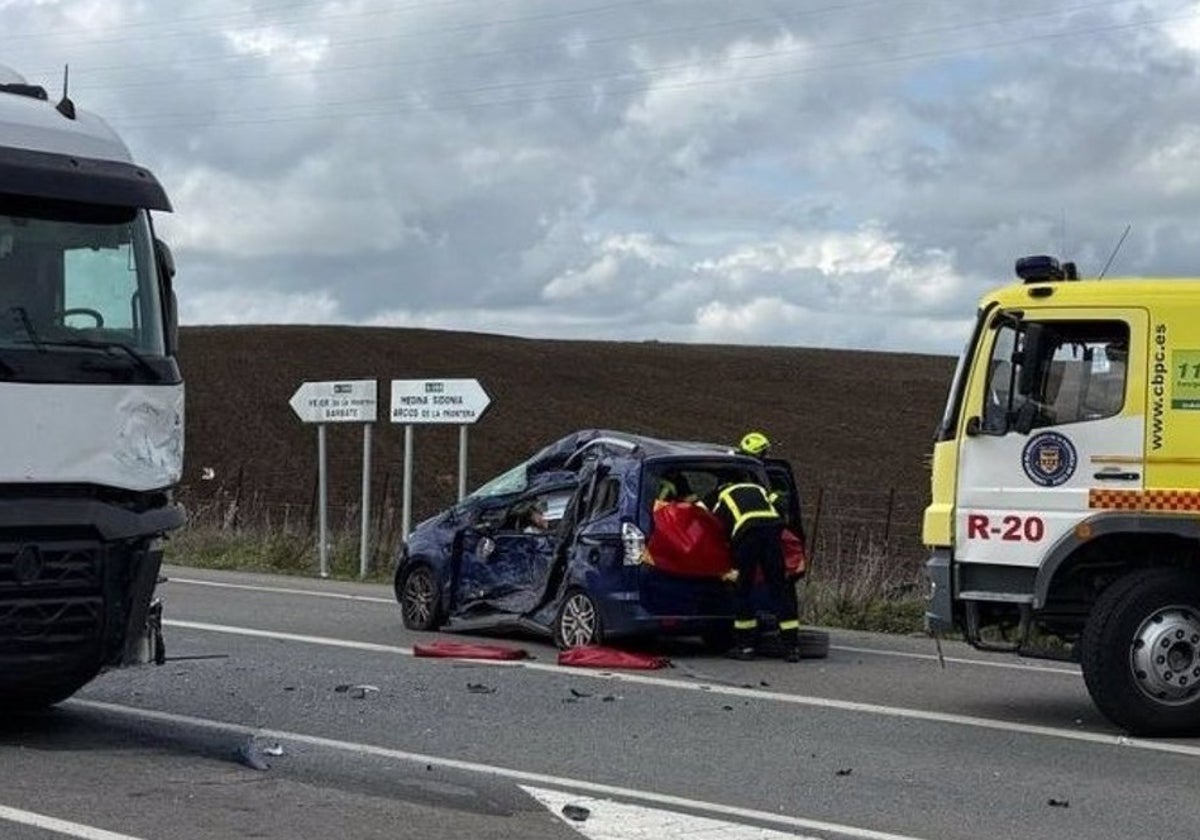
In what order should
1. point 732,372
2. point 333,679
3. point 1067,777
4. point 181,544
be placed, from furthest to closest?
point 732,372 < point 181,544 < point 333,679 < point 1067,777

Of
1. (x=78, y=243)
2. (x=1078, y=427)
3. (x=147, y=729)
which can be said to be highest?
(x=78, y=243)

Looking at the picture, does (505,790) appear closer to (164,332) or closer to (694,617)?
(164,332)

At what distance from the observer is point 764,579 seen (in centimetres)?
1441

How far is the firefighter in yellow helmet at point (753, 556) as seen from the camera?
14219 millimetres

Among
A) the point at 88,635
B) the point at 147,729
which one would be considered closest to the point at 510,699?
the point at 147,729

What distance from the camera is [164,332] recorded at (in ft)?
33.0

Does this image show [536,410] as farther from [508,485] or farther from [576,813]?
[576,813]

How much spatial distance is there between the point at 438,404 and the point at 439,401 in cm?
5

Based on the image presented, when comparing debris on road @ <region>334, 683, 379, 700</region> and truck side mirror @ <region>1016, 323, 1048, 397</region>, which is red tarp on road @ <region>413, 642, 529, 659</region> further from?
truck side mirror @ <region>1016, 323, 1048, 397</region>

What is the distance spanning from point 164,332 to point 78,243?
2.23ft

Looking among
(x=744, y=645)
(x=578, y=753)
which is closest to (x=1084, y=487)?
(x=578, y=753)

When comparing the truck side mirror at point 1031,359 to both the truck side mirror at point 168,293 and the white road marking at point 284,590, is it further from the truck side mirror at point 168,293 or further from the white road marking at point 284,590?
the white road marking at point 284,590

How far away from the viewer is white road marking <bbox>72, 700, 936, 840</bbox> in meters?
8.03

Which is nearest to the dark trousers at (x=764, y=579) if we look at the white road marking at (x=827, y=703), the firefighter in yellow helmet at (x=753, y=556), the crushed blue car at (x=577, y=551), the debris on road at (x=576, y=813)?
the firefighter in yellow helmet at (x=753, y=556)
